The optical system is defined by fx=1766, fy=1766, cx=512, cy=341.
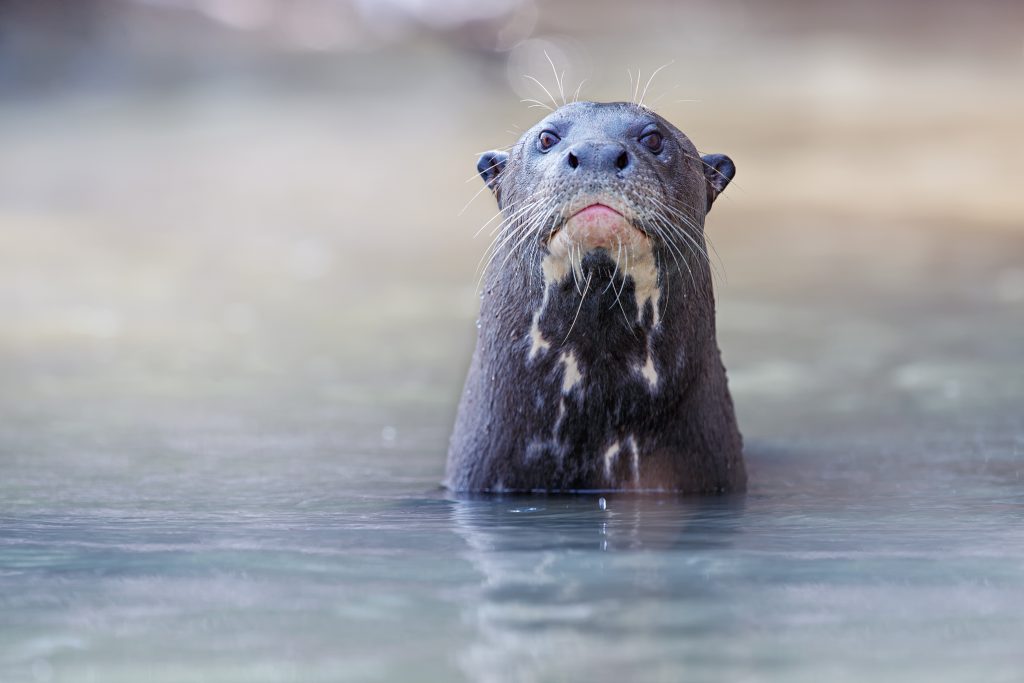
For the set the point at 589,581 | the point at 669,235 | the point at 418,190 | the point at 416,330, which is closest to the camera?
the point at 589,581

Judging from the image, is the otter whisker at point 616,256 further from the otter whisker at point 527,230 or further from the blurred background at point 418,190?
the blurred background at point 418,190

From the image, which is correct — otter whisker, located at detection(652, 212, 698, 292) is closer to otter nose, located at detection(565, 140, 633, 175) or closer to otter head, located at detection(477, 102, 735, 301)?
otter head, located at detection(477, 102, 735, 301)

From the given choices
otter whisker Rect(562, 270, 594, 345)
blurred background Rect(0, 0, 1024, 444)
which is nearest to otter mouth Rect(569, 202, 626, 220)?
otter whisker Rect(562, 270, 594, 345)

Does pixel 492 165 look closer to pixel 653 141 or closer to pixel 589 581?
pixel 653 141

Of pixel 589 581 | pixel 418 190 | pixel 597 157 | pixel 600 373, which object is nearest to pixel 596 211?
pixel 597 157

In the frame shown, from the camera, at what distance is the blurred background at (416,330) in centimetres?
354

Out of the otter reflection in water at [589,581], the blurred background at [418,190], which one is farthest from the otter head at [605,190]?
the blurred background at [418,190]

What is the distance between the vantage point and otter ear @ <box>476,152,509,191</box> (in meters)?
5.66

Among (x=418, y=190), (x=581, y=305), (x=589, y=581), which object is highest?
(x=418, y=190)

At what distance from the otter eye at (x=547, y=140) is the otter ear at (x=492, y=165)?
41 centimetres

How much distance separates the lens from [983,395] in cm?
798

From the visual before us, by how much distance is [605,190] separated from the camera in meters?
4.77

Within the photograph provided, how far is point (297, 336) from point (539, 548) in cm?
591

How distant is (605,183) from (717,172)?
3.18 ft
